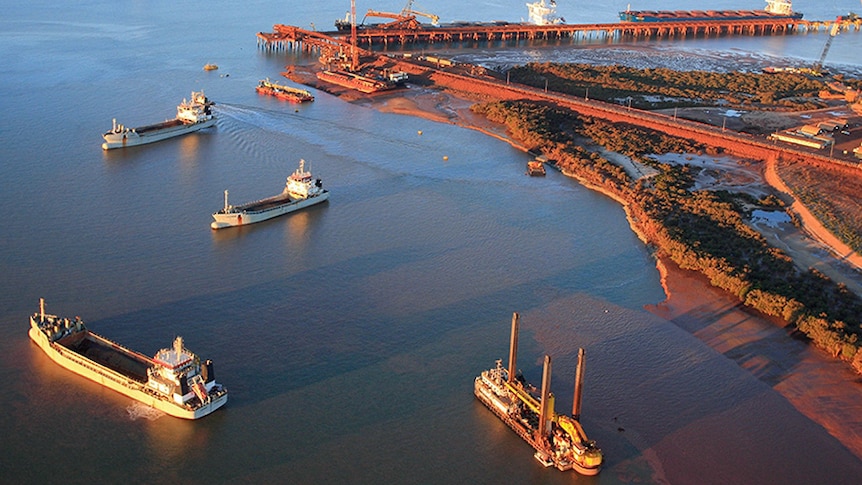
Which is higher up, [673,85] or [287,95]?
[673,85]

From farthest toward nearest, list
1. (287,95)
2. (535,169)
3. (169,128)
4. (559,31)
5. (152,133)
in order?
(559,31) < (287,95) < (169,128) < (152,133) < (535,169)

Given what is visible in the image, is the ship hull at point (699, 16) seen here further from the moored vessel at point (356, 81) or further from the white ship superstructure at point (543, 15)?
the moored vessel at point (356, 81)

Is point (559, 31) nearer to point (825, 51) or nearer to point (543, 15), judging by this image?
point (543, 15)

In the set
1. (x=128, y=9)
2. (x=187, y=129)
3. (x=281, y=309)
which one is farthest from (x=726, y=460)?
(x=128, y=9)

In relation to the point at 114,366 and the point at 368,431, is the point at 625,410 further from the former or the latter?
the point at 114,366

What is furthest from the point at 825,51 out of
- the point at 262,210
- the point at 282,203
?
the point at 262,210

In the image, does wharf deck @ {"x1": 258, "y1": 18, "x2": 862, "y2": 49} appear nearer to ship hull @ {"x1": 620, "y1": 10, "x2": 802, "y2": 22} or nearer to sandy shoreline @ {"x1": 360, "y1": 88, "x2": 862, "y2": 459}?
ship hull @ {"x1": 620, "y1": 10, "x2": 802, "y2": 22}
